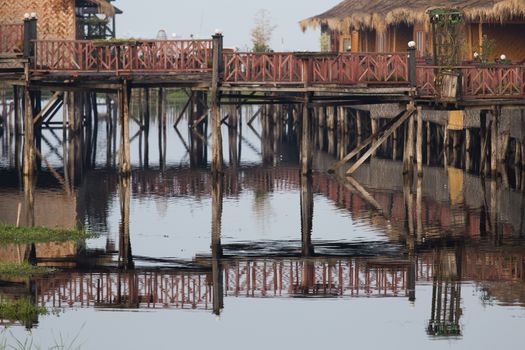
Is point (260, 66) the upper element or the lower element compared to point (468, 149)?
upper

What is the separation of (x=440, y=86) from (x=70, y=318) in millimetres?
19411

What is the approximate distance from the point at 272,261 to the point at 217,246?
224cm

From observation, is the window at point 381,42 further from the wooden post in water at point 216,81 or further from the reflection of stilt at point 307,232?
the wooden post in water at point 216,81

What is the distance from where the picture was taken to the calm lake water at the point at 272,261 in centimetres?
2152

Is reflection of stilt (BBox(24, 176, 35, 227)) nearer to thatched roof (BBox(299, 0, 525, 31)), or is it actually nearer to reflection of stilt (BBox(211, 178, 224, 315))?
reflection of stilt (BBox(211, 178, 224, 315))

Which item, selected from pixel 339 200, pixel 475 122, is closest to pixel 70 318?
pixel 339 200

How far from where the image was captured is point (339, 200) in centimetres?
3747

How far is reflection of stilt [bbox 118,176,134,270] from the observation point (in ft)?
88.8

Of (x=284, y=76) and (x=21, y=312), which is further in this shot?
(x=284, y=76)

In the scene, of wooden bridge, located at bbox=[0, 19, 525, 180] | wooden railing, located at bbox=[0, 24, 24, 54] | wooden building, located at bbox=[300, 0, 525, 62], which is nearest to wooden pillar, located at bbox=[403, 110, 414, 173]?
wooden bridge, located at bbox=[0, 19, 525, 180]

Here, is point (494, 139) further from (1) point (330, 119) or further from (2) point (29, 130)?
(1) point (330, 119)

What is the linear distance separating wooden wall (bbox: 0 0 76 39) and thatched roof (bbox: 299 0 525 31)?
11.0m

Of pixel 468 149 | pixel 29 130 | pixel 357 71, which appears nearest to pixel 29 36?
pixel 29 130

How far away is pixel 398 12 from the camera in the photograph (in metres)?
50.4
